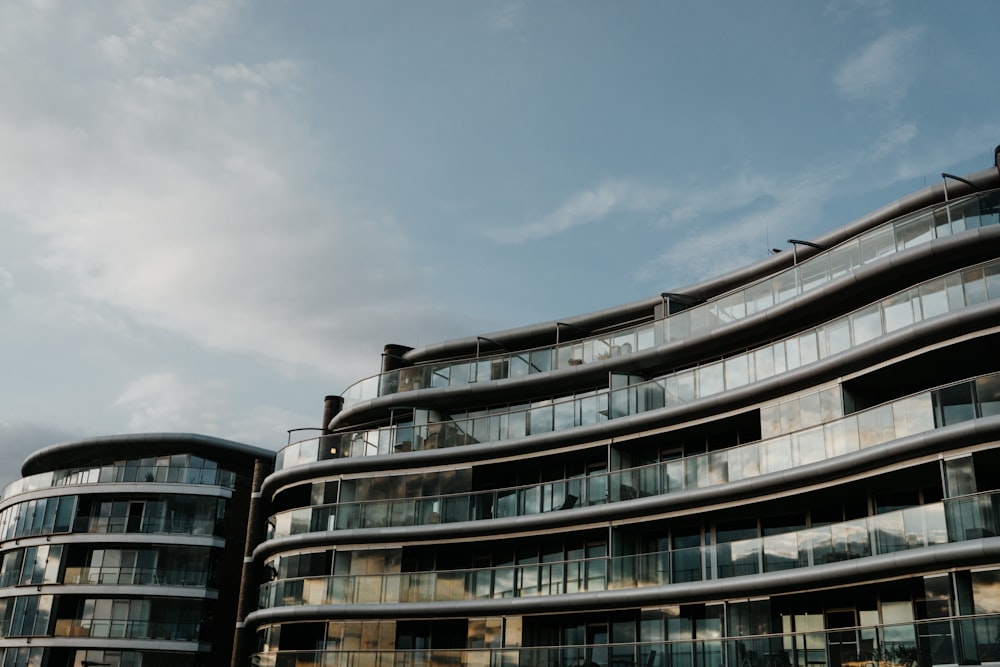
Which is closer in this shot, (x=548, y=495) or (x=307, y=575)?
(x=548, y=495)

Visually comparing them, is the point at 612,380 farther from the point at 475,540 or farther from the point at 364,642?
the point at 364,642

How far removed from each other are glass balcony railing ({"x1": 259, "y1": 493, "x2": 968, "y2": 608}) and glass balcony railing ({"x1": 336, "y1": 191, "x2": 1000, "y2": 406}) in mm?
7123

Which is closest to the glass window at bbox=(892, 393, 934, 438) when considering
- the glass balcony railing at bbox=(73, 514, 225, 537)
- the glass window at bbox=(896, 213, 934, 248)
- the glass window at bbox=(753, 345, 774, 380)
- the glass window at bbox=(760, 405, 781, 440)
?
the glass window at bbox=(760, 405, 781, 440)

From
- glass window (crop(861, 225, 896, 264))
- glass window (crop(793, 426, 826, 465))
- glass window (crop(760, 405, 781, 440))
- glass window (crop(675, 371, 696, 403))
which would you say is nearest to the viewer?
glass window (crop(793, 426, 826, 465))

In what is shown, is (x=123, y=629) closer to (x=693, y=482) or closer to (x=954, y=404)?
(x=693, y=482)

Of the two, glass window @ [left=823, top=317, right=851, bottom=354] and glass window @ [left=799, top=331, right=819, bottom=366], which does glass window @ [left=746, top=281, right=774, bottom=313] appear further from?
glass window @ [left=823, top=317, right=851, bottom=354]

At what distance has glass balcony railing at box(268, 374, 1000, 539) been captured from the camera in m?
25.1

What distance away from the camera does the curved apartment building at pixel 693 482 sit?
25.2 m

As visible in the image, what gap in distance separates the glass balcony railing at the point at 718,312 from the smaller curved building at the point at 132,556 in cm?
1147

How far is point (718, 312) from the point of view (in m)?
33.1

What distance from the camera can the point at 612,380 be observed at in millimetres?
34906

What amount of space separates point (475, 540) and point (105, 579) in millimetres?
23598

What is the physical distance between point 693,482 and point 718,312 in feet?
18.4

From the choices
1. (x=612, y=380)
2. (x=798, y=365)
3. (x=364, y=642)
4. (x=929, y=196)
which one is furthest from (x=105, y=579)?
(x=929, y=196)
